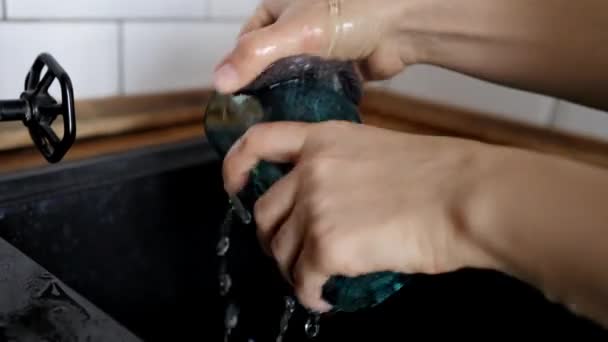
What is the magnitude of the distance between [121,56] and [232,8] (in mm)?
181

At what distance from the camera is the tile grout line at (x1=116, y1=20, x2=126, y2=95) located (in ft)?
2.36

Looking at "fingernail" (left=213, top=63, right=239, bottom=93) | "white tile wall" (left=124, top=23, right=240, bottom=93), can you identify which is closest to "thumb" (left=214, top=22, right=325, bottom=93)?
"fingernail" (left=213, top=63, right=239, bottom=93)

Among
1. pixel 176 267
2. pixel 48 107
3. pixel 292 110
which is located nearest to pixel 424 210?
pixel 292 110

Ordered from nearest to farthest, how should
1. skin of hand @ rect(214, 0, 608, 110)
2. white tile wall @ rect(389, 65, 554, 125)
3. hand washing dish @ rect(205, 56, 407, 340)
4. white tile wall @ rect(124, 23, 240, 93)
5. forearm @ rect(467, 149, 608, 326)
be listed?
forearm @ rect(467, 149, 608, 326), hand washing dish @ rect(205, 56, 407, 340), skin of hand @ rect(214, 0, 608, 110), white tile wall @ rect(124, 23, 240, 93), white tile wall @ rect(389, 65, 554, 125)

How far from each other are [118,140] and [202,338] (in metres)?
0.23

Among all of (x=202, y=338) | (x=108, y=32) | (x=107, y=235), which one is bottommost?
(x=202, y=338)

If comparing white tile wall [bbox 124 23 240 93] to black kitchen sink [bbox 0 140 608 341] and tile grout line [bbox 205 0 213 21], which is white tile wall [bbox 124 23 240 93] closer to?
tile grout line [bbox 205 0 213 21]

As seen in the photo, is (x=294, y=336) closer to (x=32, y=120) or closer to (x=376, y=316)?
(x=376, y=316)

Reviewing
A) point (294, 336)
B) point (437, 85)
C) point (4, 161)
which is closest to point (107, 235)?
point (4, 161)

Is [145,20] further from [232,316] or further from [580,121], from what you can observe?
[580,121]

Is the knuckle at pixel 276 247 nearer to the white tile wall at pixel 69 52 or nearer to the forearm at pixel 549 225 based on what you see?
the forearm at pixel 549 225

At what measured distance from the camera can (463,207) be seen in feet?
1.05

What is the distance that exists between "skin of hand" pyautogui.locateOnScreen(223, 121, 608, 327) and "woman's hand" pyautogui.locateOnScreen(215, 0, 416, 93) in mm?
44

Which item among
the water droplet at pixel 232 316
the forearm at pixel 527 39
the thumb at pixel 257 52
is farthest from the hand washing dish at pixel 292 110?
the water droplet at pixel 232 316
